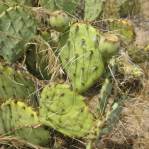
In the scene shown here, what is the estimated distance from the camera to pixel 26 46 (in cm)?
254

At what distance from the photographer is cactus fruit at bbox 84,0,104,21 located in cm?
340

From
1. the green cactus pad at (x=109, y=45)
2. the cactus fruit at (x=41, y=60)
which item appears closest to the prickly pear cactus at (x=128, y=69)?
the cactus fruit at (x=41, y=60)

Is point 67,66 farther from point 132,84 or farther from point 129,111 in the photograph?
point 132,84

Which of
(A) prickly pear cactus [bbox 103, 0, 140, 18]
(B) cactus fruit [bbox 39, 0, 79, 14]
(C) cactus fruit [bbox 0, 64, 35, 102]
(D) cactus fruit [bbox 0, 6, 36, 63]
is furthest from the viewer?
(A) prickly pear cactus [bbox 103, 0, 140, 18]

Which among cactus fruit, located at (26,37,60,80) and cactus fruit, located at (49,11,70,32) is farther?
cactus fruit, located at (26,37,60,80)

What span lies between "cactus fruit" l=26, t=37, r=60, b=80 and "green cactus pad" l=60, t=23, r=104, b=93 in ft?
0.31

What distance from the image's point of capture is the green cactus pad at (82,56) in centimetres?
228

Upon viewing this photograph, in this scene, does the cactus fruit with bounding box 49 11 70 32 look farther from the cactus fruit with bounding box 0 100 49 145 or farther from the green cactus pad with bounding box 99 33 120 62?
the cactus fruit with bounding box 0 100 49 145

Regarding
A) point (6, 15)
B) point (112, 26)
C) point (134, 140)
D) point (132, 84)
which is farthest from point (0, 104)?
point (112, 26)

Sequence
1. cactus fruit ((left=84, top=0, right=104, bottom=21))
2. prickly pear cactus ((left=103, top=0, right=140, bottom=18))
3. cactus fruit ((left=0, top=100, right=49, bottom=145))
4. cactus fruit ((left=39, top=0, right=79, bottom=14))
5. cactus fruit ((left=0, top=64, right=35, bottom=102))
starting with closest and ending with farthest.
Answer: cactus fruit ((left=0, top=100, right=49, bottom=145))
cactus fruit ((left=0, top=64, right=35, bottom=102))
cactus fruit ((left=39, top=0, right=79, bottom=14))
cactus fruit ((left=84, top=0, right=104, bottom=21))
prickly pear cactus ((left=103, top=0, right=140, bottom=18))

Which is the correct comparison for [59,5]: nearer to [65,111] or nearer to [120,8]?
[120,8]

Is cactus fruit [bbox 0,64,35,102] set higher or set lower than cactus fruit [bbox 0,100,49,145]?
higher

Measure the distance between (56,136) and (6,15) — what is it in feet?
2.20

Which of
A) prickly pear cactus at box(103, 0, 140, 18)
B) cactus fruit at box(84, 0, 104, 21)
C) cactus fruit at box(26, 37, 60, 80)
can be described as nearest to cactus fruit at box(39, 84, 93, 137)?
cactus fruit at box(26, 37, 60, 80)
